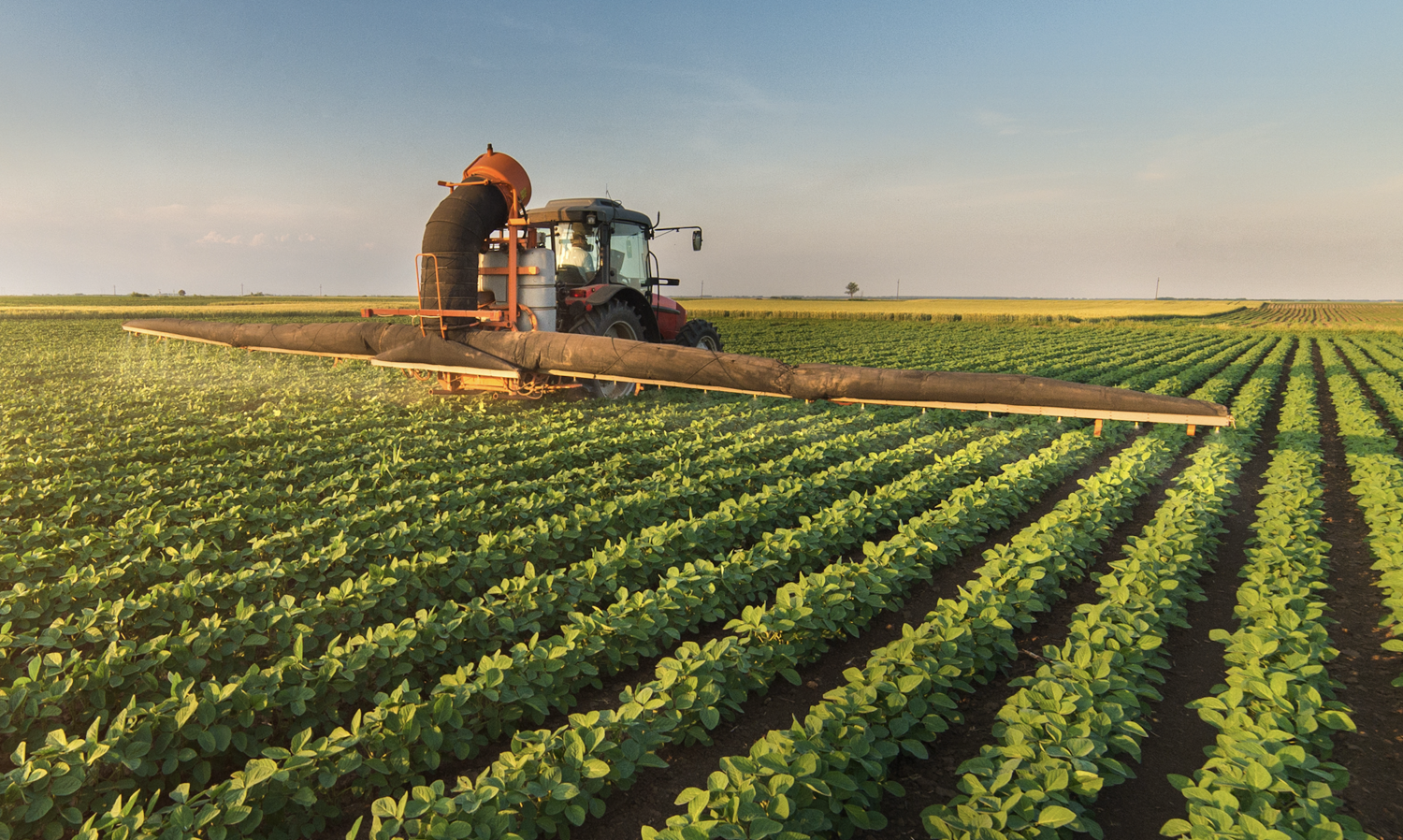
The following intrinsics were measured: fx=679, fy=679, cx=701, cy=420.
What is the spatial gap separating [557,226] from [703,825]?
10013 millimetres

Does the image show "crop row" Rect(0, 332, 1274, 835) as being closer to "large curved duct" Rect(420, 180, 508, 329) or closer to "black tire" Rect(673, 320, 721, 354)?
"large curved duct" Rect(420, 180, 508, 329)

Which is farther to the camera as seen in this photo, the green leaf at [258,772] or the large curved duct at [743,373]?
the large curved duct at [743,373]

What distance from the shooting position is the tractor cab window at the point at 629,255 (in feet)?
36.5

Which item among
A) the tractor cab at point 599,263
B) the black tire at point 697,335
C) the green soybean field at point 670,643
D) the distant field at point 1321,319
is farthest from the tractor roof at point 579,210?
the distant field at point 1321,319

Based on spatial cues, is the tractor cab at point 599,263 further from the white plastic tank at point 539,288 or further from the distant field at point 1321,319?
the distant field at point 1321,319

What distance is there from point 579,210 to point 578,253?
0.65 metres

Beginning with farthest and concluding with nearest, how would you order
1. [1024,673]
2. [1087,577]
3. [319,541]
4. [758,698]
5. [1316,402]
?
[1316,402] < [1087,577] < [319,541] < [1024,673] < [758,698]

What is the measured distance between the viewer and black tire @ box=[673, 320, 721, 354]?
12.2 meters

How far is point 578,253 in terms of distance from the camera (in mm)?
10766

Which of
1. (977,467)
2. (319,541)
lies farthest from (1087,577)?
(319,541)

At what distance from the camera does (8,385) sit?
11.3 meters

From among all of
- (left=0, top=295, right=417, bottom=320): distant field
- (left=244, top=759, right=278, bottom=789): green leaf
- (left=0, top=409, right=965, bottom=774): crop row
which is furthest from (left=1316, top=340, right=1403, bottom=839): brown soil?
(left=0, top=295, right=417, bottom=320): distant field

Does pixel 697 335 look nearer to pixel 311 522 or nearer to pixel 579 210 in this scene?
pixel 579 210

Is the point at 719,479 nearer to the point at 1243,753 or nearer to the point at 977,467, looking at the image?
the point at 977,467
